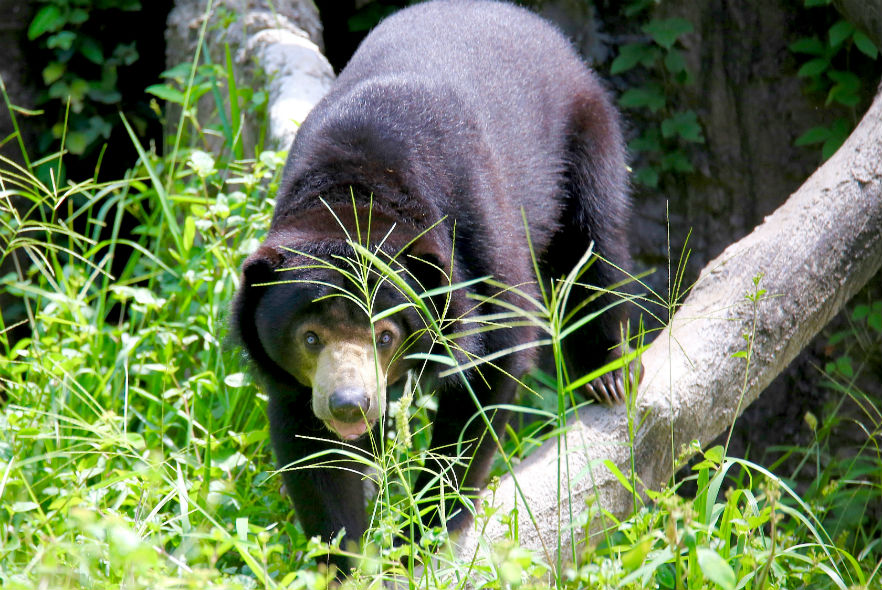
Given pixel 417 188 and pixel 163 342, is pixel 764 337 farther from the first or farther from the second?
pixel 163 342

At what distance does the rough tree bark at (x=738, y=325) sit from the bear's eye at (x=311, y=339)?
Result: 722 mm

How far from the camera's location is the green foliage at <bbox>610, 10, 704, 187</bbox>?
5043mm

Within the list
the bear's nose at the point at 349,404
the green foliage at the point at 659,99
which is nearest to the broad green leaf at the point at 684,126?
the green foliage at the point at 659,99

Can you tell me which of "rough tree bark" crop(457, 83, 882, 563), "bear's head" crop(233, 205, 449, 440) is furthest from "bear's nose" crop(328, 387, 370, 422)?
"rough tree bark" crop(457, 83, 882, 563)

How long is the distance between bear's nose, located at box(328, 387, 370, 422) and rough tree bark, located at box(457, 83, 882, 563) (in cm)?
56

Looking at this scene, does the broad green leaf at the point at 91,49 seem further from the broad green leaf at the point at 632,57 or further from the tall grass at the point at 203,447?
the broad green leaf at the point at 632,57

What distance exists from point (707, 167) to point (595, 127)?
159 cm

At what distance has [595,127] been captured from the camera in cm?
396

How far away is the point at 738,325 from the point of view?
3104 millimetres

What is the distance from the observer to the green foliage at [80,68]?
5246 millimetres

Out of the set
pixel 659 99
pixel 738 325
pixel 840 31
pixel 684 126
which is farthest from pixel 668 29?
pixel 738 325

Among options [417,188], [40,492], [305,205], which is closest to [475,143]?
[417,188]

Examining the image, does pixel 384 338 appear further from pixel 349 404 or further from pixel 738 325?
pixel 738 325

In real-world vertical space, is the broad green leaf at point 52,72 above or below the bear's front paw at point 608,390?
above
